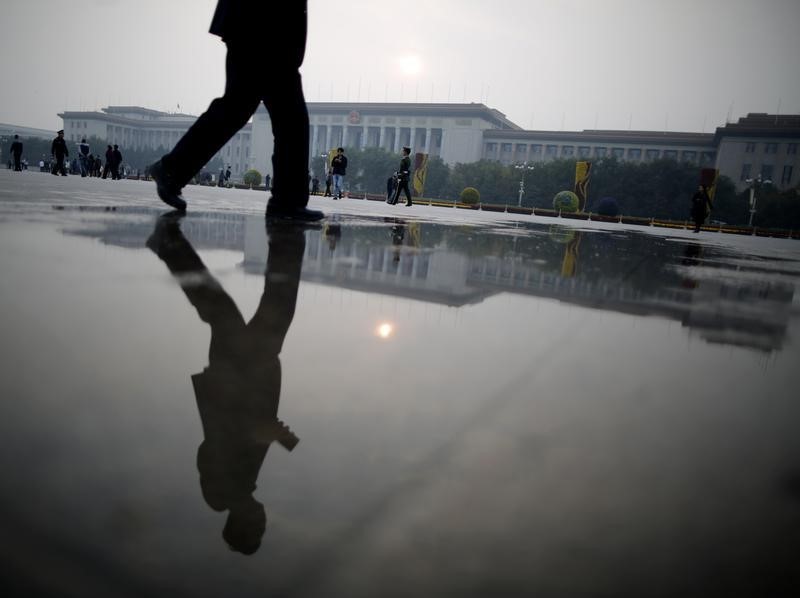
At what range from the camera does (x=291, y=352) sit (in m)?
1.27

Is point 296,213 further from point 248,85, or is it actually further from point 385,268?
point 385,268

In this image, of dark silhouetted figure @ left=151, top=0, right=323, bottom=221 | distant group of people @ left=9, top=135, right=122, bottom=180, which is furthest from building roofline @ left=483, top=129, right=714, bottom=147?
dark silhouetted figure @ left=151, top=0, right=323, bottom=221

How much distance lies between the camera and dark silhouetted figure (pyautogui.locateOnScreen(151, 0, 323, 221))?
448cm

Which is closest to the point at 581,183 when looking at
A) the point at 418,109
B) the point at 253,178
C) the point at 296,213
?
the point at 253,178

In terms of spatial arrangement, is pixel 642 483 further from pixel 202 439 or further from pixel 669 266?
pixel 669 266

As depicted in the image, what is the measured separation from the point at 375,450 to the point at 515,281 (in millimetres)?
2025

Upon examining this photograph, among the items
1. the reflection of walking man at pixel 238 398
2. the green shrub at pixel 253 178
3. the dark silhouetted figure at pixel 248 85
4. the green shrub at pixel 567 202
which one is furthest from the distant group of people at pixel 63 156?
the green shrub at pixel 567 202

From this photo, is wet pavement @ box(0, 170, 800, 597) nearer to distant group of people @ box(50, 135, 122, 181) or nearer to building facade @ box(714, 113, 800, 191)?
distant group of people @ box(50, 135, 122, 181)

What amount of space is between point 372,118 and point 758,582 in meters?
98.1

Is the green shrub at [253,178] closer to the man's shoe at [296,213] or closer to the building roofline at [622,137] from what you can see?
the man's shoe at [296,213]

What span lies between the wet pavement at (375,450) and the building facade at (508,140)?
70.7 m

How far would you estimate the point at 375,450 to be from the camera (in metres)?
0.82

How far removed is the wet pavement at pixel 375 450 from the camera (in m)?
0.59

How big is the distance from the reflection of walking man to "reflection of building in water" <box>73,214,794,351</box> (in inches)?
20.5
